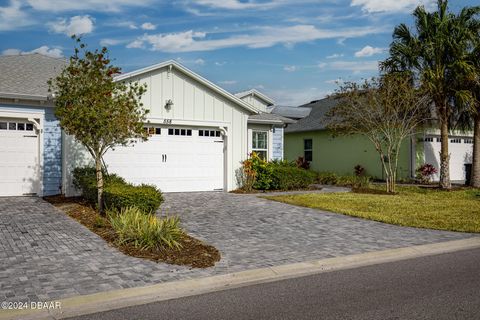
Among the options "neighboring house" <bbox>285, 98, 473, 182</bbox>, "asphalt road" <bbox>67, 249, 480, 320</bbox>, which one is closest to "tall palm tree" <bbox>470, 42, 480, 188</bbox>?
"neighboring house" <bbox>285, 98, 473, 182</bbox>

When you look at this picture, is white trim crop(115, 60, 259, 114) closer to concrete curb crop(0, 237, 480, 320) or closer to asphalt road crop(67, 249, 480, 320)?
concrete curb crop(0, 237, 480, 320)

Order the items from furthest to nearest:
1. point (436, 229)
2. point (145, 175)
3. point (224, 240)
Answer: point (145, 175), point (436, 229), point (224, 240)

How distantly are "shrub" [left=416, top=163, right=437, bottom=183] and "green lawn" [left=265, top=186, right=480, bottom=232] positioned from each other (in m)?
3.70

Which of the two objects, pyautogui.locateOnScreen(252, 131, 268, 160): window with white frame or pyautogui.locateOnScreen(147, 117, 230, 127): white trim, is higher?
pyautogui.locateOnScreen(147, 117, 230, 127): white trim


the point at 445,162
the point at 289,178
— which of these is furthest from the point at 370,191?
the point at 445,162

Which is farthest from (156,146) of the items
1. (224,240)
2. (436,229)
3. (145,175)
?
(436,229)

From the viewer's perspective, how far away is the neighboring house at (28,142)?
543 inches

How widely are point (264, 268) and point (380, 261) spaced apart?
2197 mm

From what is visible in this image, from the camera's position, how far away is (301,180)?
18719 millimetres

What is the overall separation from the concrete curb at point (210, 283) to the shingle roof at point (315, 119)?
1831cm

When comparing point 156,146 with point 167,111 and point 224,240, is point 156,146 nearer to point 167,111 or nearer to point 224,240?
point 167,111

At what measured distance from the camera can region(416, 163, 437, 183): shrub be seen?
22547mm

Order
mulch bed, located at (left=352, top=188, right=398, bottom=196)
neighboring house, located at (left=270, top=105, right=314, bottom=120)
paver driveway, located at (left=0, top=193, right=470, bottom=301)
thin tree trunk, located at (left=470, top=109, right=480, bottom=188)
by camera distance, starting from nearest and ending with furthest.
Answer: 1. paver driveway, located at (left=0, top=193, right=470, bottom=301)
2. mulch bed, located at (left=352, top=188, right=398, bottom=196)
3. thin tree trunk, located at (left=470, top=109, right=480, bottom=188)
4. neighboring house, located at (left=270, top=105, right=314, bottom=120)

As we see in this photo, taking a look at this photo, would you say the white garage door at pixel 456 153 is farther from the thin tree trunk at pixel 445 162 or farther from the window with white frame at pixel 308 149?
the window with white frame at pixel 308 149
